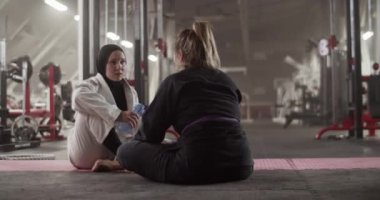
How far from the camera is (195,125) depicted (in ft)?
7.97

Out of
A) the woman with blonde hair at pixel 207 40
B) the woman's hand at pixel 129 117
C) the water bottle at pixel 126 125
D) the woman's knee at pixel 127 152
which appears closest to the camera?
the woman with blonde hair at pixel 207 40

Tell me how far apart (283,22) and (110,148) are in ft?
50.6

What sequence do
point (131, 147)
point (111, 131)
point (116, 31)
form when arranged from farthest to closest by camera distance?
point (116, 31)
point (111, 131)
point (131, 147)

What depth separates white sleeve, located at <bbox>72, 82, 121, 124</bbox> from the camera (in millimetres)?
2938

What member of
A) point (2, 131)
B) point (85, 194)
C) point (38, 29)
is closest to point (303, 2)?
point (38, 29)

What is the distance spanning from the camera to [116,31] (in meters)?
7.72

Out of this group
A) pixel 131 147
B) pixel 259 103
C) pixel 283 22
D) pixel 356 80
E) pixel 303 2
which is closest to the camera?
pixel 131 147

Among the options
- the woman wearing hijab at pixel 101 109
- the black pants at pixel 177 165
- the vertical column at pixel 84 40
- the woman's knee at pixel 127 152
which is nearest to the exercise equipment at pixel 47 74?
the vertical column at pixel 84 40

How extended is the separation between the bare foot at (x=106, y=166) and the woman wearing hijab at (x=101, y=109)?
0.08m

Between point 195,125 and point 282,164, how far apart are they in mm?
1273

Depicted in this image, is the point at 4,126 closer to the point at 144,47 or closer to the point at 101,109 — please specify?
the point at 144,47

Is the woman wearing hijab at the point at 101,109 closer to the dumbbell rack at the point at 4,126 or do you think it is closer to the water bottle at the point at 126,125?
the water bottle at the point at 126,125

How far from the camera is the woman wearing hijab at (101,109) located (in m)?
2.97

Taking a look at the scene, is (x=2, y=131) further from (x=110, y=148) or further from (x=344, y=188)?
(x=344, y=188)
